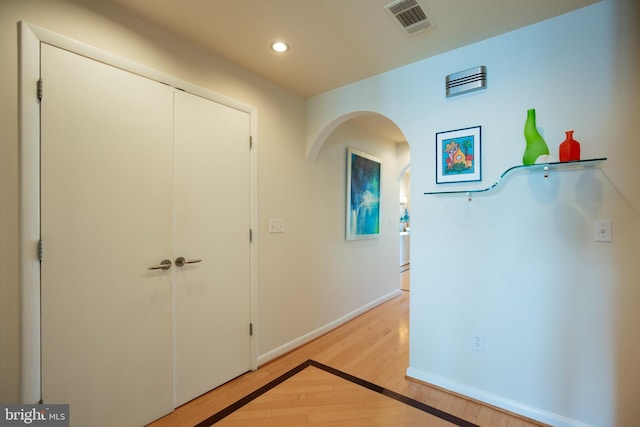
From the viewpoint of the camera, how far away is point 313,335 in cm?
305

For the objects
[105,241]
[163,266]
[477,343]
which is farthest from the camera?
[477,343]

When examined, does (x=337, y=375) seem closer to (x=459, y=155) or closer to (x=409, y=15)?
(x=459, y=155)

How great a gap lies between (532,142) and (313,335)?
2.59 m

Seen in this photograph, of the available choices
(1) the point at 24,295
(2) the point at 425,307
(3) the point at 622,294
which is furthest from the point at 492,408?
(1) the point at 24,295

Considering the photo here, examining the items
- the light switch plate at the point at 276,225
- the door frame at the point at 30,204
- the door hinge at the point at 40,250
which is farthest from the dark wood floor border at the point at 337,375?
the door hinge at the point at 40,250

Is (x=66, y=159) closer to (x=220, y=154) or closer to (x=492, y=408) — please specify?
(x=220, y=154)

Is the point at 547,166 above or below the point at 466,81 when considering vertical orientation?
below

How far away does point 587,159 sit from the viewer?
Answer: 5.45ft

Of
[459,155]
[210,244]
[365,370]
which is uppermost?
[459,155]

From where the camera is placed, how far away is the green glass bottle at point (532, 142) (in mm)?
1748

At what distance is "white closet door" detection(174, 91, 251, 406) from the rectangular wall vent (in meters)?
1.62

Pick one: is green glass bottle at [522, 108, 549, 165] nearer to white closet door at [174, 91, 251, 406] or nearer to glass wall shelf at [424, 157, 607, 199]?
glass wall shelf at [424, 157, 607, 199]

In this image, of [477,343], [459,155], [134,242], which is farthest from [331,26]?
[477,343]

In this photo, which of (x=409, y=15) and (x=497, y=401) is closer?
(x=409, y=15)
